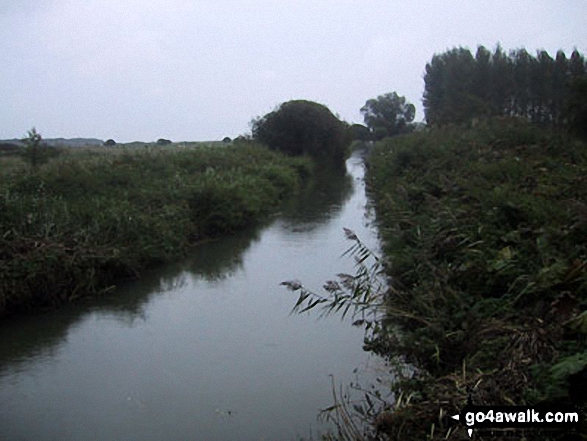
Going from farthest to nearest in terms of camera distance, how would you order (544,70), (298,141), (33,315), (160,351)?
1. (544,70)
2. (298,141)
3. (33,315)
4. (160,351)

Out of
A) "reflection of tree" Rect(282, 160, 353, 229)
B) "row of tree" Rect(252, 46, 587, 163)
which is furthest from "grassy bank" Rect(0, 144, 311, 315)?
"row of tree" Rect(252, 46, 587, 163)

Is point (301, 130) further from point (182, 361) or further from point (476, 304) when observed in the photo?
point (476, 304)

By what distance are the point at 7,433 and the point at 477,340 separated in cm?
380

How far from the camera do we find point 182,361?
6.13m

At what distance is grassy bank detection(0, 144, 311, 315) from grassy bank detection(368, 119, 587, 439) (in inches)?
154

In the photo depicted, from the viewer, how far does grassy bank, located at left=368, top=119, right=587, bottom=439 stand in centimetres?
373

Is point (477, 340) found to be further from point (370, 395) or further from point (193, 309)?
point (193, 309)

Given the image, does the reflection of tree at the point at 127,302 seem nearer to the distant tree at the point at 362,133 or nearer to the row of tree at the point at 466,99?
the row of tree at the point at 466,99

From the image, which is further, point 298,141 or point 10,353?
point 298,141

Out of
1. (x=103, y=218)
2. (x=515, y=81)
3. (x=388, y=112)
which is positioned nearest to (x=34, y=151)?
(x=103, y=218)

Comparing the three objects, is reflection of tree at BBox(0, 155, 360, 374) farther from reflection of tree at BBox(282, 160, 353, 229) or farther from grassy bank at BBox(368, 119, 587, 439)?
grassy bank at BBox(368, 119, 587, 439)

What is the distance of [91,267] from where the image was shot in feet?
27.4

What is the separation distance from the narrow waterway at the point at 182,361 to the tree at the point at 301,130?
22.5 m

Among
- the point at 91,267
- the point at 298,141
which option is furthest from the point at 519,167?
the point at 298,141
